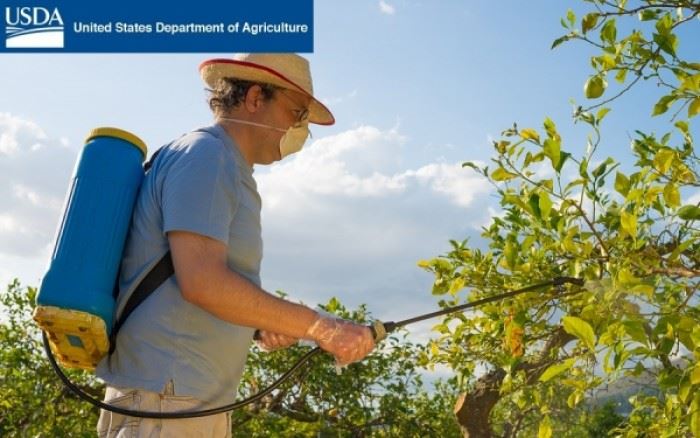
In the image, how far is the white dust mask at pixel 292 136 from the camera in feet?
8.38

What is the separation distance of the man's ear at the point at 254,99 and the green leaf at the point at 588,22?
1098 millimetres

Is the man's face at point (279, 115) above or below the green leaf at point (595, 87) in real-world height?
below

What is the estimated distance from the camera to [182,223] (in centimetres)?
215

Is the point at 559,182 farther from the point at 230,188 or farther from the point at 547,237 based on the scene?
the point at 230,188

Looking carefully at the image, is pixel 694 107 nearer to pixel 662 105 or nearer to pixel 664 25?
pixel 662 105

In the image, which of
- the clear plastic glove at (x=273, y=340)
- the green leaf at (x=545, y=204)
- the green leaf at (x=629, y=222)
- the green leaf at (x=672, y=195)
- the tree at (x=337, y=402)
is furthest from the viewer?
the tree at (x=337, y=402)

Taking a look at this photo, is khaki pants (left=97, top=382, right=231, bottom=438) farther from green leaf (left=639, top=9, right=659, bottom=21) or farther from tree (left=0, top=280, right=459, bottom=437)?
tree (left=0, top=280, right=459, bottom=437)

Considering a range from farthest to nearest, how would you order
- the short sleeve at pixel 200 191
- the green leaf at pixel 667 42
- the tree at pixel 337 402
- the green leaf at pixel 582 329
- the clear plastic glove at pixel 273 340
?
the tree at pixel 337 402 → the clear plastic glove at pixel 273 340 → the green leaf at pixel 667 42 → the short sleeve at pixel 200 191 → the green leaf at pixel 582 329

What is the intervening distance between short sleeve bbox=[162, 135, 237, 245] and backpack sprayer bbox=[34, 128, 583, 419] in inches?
5.5

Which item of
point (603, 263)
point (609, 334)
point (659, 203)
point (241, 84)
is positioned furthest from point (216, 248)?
point (659, 203)

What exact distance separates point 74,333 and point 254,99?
0.83 metres

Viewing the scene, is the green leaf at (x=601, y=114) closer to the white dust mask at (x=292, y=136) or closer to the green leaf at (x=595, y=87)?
the green leaf at (x=595, y=87)

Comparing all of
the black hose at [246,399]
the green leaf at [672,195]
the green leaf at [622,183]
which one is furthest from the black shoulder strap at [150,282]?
the green leaf at [672,195]

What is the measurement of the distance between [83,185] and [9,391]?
524cm
